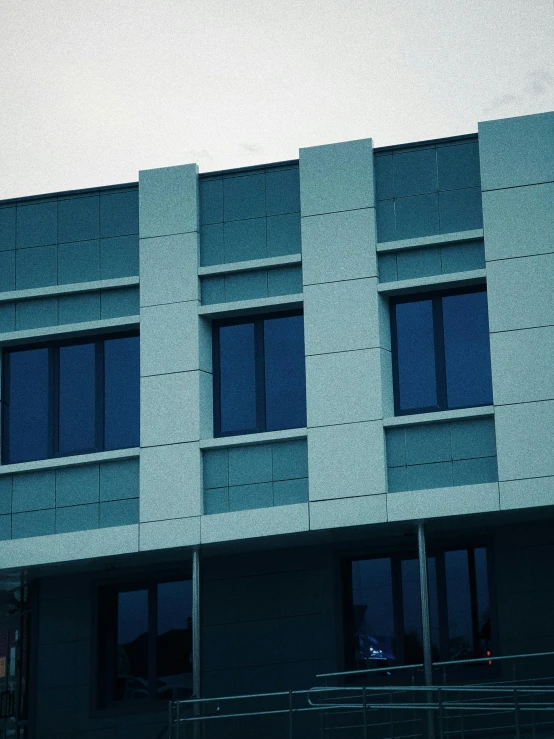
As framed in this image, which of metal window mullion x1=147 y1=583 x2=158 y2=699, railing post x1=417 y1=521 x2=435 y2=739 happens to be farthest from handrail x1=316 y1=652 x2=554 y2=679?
metal window mullion x1=147 y1=583 x2=158 y2=699

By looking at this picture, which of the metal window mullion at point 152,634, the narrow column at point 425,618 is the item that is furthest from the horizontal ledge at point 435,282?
the metal window mullion at point 152,634

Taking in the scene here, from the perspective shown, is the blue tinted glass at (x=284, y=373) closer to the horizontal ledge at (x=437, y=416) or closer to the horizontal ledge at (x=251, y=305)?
the horizontal ledge at (x=251, y=305)

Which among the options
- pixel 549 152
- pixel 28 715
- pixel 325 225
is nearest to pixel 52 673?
pixel 28 715

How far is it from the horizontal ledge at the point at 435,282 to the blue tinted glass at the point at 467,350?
1.47 ft

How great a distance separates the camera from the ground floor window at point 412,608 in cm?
2228

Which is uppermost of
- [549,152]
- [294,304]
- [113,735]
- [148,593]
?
[549,152]

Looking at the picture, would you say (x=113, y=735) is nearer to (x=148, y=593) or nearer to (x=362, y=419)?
(x=148, y=593)

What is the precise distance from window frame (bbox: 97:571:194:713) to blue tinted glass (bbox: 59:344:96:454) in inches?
97.5

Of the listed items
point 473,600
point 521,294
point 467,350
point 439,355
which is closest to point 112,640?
point 473,600

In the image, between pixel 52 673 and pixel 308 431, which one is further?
pixel 52 673

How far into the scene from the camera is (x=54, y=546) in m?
22.3

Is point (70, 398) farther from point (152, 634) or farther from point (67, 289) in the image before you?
point (152, 634)

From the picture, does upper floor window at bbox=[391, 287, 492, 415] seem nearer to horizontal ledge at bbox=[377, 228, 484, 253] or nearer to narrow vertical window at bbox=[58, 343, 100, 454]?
horizontal ledge at bbox=[377, 228, 484, 253]

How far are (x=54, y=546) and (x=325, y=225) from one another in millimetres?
6229
